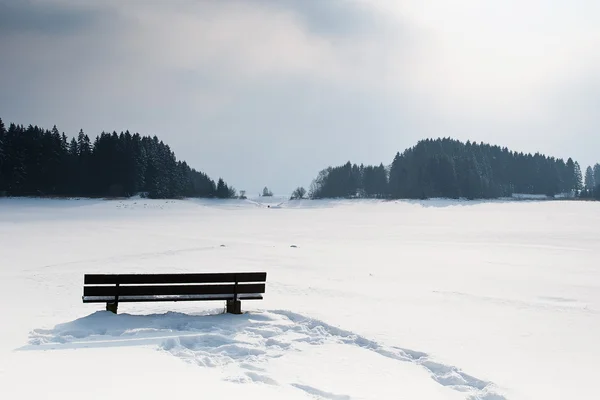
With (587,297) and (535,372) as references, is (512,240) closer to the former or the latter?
(587,297)

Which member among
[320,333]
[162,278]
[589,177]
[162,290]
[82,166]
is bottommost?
[320,333]

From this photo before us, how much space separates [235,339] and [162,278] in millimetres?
2744

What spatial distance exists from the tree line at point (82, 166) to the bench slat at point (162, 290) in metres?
82.4

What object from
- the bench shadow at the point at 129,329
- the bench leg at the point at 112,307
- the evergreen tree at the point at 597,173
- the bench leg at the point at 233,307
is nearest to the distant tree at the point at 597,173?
the evergreen tree at the point at 597,173

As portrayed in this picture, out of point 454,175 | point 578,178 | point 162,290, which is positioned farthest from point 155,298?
point 578,178

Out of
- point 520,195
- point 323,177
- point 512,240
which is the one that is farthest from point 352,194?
point 512,240

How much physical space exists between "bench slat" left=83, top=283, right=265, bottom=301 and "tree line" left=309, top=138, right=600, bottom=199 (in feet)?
350

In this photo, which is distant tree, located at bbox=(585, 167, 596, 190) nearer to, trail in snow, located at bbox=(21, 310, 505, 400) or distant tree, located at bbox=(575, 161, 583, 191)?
distant tree, located at bbox=(575, 161, 583, 191)

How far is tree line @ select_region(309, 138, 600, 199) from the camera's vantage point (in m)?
115

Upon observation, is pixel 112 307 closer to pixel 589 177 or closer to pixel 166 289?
pixel 166 289

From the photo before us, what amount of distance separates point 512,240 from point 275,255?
19.7 m

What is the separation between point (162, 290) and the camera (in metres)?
10.7

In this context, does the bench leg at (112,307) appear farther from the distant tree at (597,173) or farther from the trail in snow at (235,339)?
the distant tree at (597,173)

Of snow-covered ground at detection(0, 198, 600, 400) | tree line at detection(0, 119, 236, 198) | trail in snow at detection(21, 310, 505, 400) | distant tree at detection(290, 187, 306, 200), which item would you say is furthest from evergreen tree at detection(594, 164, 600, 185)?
trail in snow at detection(21, 310, 505, 400)
